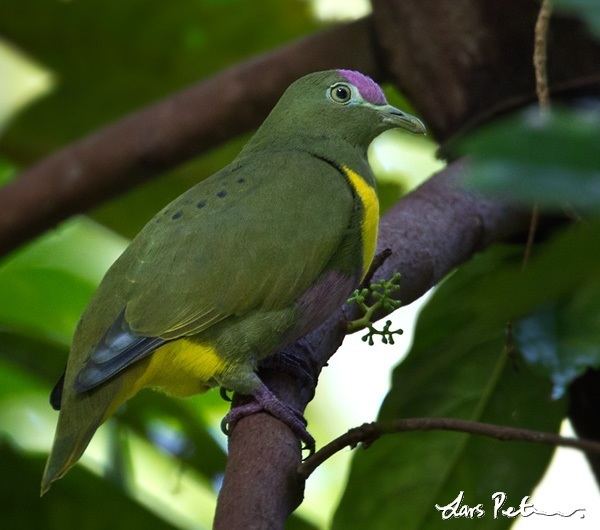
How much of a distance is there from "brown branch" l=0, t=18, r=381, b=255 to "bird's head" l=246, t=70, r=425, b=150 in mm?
461

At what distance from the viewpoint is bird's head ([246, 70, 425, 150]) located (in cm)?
272

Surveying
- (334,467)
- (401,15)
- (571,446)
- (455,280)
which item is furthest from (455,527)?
(334,467)

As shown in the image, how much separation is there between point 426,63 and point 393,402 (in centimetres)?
114

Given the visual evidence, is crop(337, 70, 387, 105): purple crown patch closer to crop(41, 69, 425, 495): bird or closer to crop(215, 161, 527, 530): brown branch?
crop(215, 161, 527, 530): brown branch

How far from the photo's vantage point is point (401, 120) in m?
2.68

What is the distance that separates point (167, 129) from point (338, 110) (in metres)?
0.67

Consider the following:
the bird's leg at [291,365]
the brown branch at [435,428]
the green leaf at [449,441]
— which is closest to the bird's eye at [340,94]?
the green leaf at [449,441]

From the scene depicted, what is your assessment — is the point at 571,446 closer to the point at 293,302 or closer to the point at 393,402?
the point at 293,302

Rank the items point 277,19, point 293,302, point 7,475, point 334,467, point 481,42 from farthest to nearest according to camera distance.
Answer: point 334,467 → point 277,19 → point 481,42 → point 7,475 → point 293,302

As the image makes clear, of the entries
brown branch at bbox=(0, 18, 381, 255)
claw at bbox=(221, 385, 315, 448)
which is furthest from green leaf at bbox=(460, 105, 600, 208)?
brown branch at bbox=(0, 18, 381, 255)

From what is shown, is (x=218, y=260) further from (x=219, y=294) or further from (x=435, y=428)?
(x=435, y=428)

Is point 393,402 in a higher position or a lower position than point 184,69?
lower

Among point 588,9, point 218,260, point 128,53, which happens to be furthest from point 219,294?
point 128,53

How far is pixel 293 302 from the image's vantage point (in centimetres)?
218
